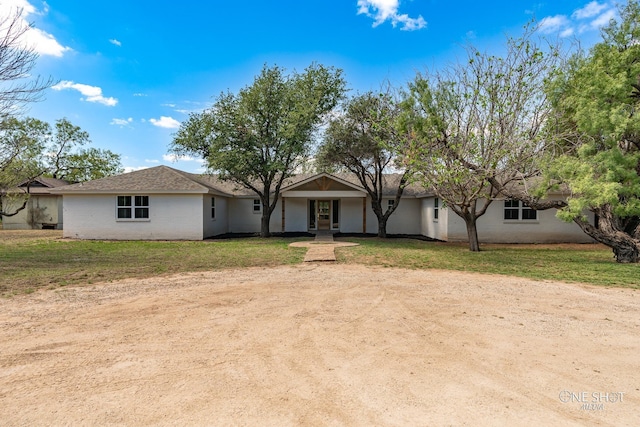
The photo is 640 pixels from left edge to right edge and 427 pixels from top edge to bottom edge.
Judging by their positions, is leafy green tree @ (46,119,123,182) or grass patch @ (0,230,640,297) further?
leafy green tree @ (46,119,123,182)

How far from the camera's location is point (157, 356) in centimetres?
377

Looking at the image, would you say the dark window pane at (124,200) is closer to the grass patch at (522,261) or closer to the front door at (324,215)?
the front door at (324,215)

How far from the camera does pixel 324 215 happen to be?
71.5 ft

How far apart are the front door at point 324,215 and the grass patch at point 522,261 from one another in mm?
7591

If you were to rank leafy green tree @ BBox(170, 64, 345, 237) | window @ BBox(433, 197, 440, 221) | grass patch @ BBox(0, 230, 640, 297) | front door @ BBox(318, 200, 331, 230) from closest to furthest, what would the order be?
grass patch @ BBox(0, 230, 640, 297)
leafy green tree @ BBox(170, 64, 345, 237)
window @ BBox(433, 197, 440, 221)
front door @ BBox(318, 200, 331, 230)

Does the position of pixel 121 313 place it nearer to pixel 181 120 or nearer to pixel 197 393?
pixel 197 393

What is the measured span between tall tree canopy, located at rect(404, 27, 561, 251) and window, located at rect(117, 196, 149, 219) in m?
13.2

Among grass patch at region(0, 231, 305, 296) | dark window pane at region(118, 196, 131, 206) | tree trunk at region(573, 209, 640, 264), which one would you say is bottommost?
grass patch at region(0, 231, 305, 296)

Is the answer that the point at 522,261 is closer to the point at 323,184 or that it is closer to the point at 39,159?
the point at 323,184

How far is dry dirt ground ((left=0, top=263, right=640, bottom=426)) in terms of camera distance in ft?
8.96

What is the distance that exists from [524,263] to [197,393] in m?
10.6

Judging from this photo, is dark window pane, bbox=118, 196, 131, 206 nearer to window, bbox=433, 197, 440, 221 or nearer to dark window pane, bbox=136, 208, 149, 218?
dark window pane, bbox=136, 208, 149, 218

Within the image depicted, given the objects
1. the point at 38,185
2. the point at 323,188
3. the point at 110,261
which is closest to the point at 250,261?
the point at 110,261

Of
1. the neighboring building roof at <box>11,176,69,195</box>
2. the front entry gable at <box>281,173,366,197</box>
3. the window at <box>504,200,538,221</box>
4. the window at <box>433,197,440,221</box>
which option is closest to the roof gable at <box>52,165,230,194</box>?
the front entry gable at <box>281,173,366,197</box>
